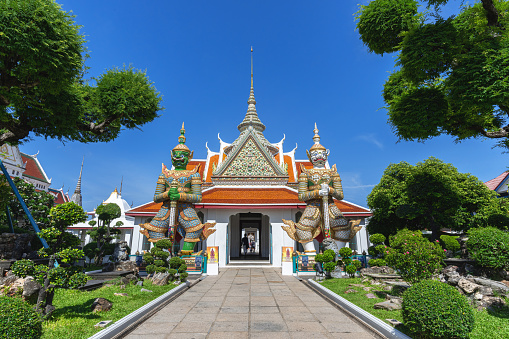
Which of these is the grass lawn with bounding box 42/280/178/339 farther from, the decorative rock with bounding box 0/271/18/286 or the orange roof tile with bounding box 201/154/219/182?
the orange roof tile with bounding box 201/154/219/182

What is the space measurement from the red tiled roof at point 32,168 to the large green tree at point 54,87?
2299cm

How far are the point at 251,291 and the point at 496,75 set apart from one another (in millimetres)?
7979

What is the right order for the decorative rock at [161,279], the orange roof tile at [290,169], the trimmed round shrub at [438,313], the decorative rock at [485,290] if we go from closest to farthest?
1. the trimmed round shrub at [438,313]
2. the decorative rock at [485,290]
3. the decorative rock at [161,279]
4. the orange roof tile at [290,169]

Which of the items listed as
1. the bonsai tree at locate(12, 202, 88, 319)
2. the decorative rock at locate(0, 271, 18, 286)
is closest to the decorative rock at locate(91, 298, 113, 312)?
the bonsai tree at locate(12, 202, 88, 319)

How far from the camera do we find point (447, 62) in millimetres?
7055

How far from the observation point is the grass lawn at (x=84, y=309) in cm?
433

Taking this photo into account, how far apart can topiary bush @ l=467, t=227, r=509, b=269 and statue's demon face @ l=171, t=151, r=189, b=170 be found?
10.9 m

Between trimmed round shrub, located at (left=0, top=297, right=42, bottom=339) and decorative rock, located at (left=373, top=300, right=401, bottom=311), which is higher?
trimmed round shrub, located at (left=0, top=297, right=42, bottom=339)

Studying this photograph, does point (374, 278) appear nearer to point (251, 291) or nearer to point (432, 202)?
point (251, 291)

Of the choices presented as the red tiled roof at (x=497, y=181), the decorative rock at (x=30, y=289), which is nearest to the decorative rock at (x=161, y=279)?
the decorative rock at (x=30, y=289)

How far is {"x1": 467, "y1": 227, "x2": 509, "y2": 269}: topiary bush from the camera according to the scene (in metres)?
6.69

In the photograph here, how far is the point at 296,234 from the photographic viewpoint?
1114 centimetres

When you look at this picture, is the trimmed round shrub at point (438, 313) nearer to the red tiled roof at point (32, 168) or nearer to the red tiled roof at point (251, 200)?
the red tiled roof at point (251, 200)

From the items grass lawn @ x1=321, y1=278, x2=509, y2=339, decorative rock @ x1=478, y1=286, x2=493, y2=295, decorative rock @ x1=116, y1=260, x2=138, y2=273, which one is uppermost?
decorative rock @ x1=478, y1=286, x2=493, y2=295
